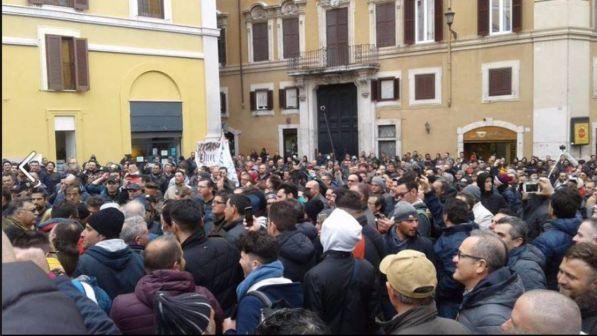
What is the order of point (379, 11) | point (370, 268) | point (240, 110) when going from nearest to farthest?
point (370, 268), point (379, 11), point (240, 110)

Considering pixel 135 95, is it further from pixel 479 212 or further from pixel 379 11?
pixel 479 212

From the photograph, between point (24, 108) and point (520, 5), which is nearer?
point (24, 108)

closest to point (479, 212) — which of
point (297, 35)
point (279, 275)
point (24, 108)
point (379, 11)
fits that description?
point (279, 275)

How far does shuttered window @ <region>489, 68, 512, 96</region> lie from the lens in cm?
2619

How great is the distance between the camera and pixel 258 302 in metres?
3.59

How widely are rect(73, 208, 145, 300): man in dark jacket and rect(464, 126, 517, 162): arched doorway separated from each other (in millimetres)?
24308

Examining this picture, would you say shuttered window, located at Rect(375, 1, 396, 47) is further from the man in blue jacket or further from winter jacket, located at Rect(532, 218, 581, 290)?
the man in blue jacket

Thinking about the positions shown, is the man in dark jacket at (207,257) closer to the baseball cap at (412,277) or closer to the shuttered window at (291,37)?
the baseball cap at (412,277)

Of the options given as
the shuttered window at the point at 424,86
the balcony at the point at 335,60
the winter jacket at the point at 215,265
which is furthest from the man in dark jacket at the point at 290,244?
the balcony at the point at 335,60

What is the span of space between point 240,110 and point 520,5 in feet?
53.3

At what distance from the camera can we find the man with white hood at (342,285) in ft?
13.2

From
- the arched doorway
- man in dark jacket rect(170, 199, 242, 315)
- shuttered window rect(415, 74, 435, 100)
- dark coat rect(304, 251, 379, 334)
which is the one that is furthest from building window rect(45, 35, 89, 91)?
dark coat rect(304, 251, 379, 334)

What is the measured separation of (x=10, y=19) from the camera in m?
20.6

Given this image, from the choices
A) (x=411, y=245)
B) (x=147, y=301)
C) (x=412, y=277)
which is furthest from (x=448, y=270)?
(x=147, y=301)
